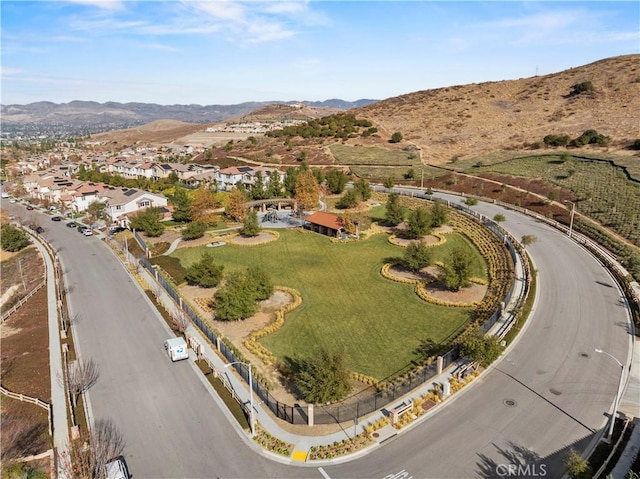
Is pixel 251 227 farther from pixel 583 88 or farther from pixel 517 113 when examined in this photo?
pixel 583 88

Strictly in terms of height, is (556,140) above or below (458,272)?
above

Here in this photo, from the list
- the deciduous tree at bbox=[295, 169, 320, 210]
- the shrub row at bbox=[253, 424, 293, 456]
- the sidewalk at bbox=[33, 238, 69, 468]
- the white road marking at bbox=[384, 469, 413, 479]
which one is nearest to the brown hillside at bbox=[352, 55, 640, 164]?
the deciduous tree at bbox=[295, 169, 320, 210]

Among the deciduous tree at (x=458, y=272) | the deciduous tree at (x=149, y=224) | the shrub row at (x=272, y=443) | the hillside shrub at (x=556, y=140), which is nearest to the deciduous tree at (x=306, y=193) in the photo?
the deciduous tree at (x=149, y=224)

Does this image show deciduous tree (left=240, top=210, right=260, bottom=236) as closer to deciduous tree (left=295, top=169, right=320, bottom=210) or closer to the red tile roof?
the red tile roof

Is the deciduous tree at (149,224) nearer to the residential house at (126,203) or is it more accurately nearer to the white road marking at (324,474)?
the residential house at (126,203)

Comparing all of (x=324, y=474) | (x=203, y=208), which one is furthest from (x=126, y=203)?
(x=324, y=474)

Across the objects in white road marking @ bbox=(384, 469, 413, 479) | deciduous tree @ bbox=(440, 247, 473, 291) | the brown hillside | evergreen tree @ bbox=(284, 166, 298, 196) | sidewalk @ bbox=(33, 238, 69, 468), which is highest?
the brown hillside
